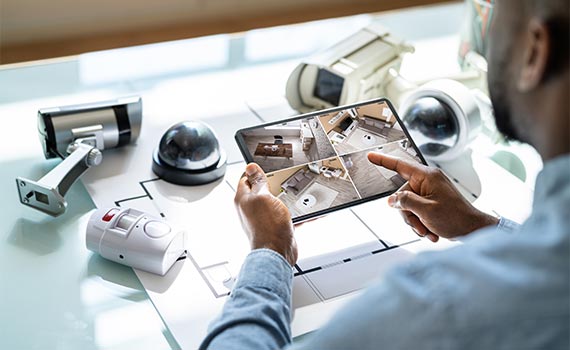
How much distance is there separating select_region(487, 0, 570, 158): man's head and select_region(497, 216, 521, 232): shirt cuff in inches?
14.8

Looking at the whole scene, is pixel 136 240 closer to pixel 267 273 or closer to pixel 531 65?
pixel 267 273

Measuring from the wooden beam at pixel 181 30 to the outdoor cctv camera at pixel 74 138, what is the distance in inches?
50.8

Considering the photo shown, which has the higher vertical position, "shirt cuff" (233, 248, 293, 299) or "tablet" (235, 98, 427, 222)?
"tablet" (235, 98, 427, 222)

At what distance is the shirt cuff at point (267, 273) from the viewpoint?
3.34 ft

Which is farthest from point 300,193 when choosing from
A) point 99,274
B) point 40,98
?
point 40,98

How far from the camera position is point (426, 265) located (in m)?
0.72

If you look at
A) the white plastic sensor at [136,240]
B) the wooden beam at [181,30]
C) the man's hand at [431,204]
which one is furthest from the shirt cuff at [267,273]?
the wooden beam at [181,30]

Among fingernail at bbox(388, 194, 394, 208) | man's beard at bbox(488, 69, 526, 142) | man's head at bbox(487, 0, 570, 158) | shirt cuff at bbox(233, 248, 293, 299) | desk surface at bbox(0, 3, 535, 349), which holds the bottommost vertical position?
desk surface at bbox(0, 3, 535, 349)

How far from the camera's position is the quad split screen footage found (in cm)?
119

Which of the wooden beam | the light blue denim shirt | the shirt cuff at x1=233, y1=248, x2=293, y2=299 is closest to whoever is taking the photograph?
the light blue denim shirt

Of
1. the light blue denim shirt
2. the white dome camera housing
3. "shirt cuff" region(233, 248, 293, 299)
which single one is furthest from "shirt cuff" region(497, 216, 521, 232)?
the light blue denim shirt

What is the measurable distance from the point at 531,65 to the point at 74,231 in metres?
0.73

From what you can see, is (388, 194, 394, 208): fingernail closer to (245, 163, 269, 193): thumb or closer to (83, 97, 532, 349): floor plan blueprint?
(83, 97, 532, 349): floor plan blueprint

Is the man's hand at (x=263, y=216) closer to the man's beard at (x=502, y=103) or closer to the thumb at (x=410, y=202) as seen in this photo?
the thumb at (x=410, y=202)
